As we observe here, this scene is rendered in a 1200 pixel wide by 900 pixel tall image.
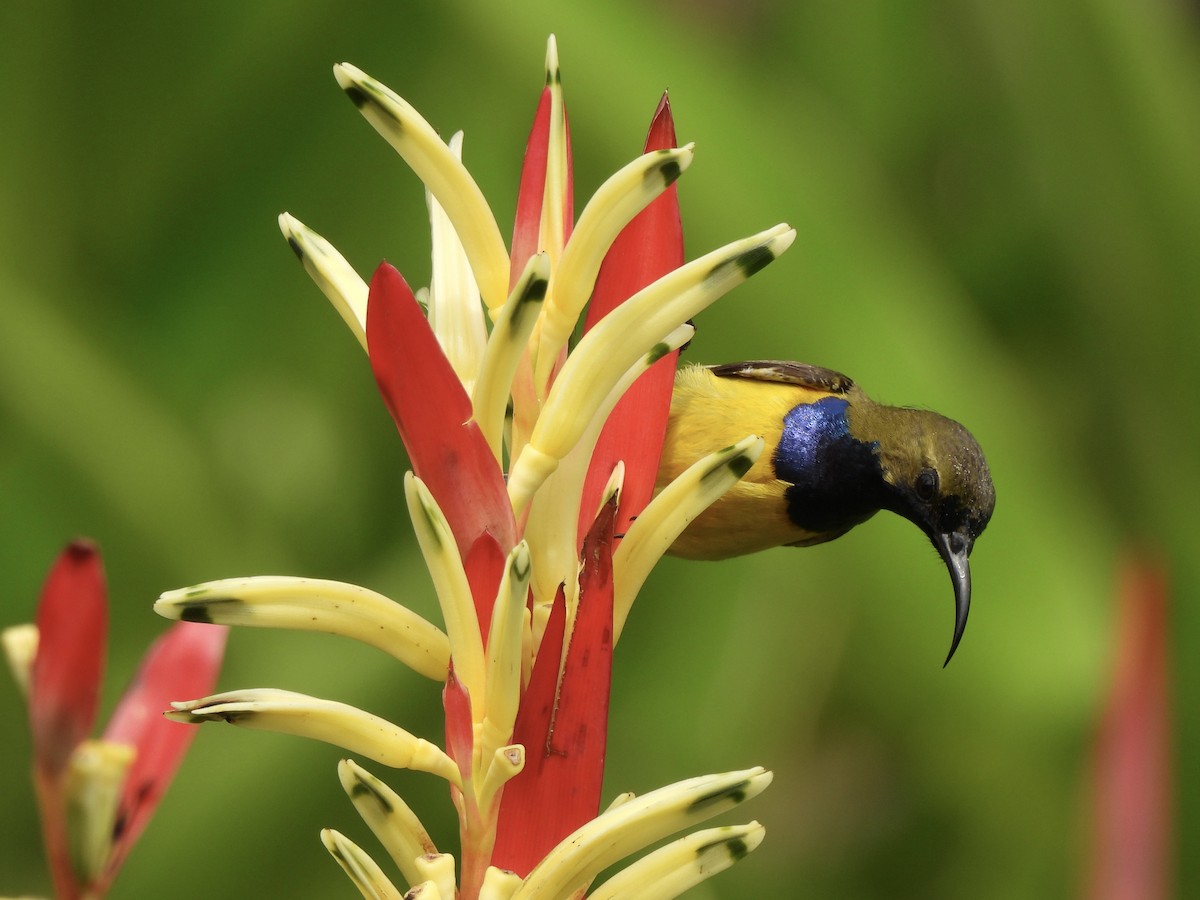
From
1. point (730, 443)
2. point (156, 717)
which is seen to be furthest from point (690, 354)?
point (156, 717)

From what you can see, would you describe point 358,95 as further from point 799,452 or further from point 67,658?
point 799,452

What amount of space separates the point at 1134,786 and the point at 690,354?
459 millimetres

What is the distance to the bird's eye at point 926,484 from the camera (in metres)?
0.83

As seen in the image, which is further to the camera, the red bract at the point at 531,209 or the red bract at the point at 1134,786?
the red bract at the point at 1134,786

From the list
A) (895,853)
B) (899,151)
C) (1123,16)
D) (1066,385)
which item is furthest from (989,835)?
(899,151)

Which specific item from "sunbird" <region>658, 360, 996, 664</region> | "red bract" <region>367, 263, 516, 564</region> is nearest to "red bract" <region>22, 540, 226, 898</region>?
"red bract" <region>367, 263, 516, 564</region>

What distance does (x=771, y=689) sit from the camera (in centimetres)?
119

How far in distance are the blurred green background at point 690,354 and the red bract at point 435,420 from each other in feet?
2.02

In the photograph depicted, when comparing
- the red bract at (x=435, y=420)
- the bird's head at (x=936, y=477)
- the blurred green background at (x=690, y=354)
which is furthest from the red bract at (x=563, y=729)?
the blurred green background at (x=690, y=354)

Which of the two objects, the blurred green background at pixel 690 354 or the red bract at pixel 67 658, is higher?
the blurred green background at pixel 690 354

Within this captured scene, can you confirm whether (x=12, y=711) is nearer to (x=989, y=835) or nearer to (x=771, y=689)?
(x=771, y=689)

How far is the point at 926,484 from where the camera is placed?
833 mm

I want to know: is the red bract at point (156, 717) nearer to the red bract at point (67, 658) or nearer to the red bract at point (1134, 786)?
the red bract at point (67, 658)

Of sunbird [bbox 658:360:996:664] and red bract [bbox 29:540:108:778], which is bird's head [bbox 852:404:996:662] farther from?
red bract [bbox 29:540:108:778]
